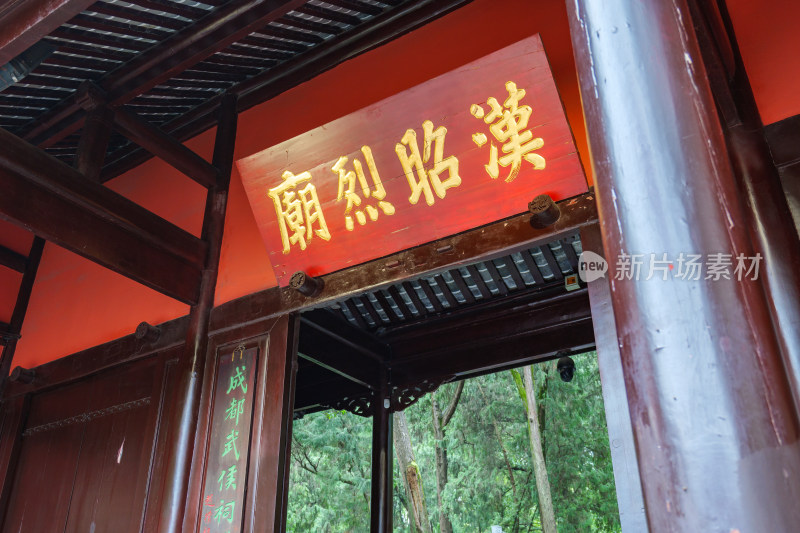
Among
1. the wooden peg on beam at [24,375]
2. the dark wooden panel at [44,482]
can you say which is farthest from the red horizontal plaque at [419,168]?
the wooden peg on beam at [24,375]

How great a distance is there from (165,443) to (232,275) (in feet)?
3.47

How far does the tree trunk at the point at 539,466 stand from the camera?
31.2 feet

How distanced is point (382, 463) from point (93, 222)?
301 cm

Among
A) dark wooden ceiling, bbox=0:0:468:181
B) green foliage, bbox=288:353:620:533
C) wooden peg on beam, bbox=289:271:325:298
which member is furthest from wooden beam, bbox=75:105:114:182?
green foliage, bbox=288:353:620:533

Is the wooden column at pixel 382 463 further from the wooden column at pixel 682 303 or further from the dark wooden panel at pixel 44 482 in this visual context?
the wooden column at pixel 682 303

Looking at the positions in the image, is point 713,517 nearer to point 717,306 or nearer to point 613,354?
point 717,306

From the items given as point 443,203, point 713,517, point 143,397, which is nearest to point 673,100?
point 713,517

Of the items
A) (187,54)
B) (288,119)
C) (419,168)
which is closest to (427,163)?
(419,168)

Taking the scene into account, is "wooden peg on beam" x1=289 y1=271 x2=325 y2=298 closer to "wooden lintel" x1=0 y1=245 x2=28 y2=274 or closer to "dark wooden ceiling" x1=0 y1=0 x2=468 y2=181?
"dark wooden ceiling" x1=0 y1=0 x2=468 y2=181

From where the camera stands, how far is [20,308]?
5.16 meters

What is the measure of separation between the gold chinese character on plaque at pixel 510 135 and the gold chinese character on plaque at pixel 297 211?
3.17 feet

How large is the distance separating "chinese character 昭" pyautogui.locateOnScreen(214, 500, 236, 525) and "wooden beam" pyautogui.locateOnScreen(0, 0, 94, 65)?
2345 mm

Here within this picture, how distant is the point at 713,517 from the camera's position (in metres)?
0.86

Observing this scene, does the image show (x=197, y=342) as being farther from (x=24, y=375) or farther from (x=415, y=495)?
(x=415, y=495)
